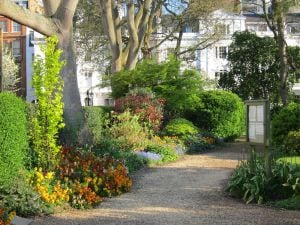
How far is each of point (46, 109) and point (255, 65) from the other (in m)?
22.6

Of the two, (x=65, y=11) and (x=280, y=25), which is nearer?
(x=65, y=11)

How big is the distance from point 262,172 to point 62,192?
374 cm

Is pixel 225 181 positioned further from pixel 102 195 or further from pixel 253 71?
pixel 253 71

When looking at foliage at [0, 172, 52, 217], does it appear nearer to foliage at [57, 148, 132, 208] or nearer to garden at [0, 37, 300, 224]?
garden at [0, 37, 300, 224]

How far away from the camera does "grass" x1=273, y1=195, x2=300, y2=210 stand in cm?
850

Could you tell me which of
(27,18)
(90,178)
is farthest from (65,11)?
(90,178)

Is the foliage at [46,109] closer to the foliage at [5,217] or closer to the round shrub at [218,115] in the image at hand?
the foliage at [5,217]

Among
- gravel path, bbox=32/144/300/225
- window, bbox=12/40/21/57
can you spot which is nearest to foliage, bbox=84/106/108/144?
gravel path, bbox=32/144/300/225

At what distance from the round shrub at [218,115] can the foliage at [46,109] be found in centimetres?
1301

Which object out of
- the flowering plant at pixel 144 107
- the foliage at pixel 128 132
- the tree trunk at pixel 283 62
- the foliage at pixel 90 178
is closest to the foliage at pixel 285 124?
the foliage at pixel 128 132

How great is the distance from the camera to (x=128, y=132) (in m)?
16.6

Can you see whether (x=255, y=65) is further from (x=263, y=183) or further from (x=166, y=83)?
(x=263, y=183)

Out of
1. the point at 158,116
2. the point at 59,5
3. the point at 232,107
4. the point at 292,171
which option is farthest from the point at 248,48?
the point at 292,171

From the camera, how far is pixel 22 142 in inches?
363
